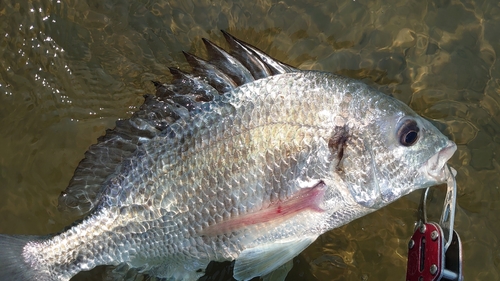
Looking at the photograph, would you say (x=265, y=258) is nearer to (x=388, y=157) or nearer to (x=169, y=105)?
(x=388, y=157)

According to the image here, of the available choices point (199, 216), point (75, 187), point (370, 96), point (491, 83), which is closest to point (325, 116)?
point (370, 96)

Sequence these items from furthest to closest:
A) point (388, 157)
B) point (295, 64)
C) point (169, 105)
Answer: point (295, 64)
point (169, 105)
point (388, 157)

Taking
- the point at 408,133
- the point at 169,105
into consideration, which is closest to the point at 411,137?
the point at 408,133

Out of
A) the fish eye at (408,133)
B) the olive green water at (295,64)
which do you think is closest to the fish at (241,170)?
the fish eye at (408,133)

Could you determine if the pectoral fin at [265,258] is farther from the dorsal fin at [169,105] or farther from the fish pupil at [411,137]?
the dorsal fin at [169,105]

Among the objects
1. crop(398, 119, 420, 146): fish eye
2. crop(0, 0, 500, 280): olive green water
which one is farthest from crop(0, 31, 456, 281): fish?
crop(0, 0, 500, 280): olive green water

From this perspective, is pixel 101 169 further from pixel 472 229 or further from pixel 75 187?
pixel 472 229

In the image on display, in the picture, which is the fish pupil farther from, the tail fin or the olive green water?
the tail fin
